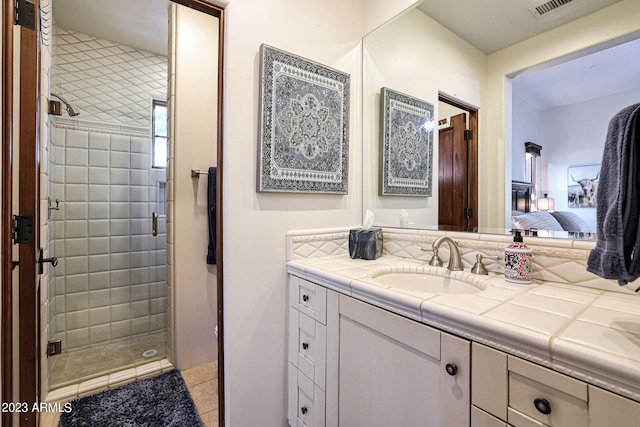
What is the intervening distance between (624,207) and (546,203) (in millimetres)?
520

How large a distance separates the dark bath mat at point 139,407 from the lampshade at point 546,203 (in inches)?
72.4

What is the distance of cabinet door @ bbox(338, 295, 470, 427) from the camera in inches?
25.9

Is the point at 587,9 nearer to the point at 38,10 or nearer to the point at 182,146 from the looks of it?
the point at 38,10

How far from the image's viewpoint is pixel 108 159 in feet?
7.25

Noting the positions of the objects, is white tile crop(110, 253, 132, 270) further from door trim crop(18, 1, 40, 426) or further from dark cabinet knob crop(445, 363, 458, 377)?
dark cabinet knob crop(445, 363, 458, 377)

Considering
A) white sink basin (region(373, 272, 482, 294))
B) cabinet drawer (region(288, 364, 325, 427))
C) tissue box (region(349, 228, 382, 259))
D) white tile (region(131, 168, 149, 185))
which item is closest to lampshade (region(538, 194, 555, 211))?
white sink basin (region(373, 272, 482, 294))

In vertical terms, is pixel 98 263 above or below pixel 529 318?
below

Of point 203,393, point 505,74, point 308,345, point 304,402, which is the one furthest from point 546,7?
Result: point 203,393

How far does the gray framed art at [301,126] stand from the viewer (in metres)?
1.21

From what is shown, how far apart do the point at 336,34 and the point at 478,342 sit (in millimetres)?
1534

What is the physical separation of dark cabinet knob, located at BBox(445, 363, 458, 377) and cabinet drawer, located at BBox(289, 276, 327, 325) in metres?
0.49

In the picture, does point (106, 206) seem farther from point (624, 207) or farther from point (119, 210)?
point (624, 207)

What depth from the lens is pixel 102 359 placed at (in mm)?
1973

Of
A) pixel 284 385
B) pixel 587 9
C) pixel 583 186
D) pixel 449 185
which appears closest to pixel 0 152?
pixel 284 385
